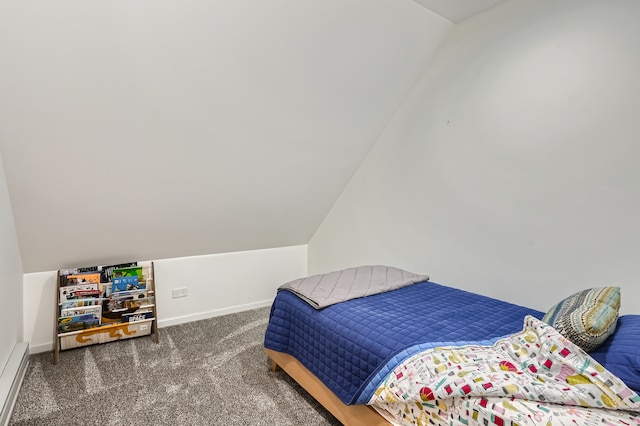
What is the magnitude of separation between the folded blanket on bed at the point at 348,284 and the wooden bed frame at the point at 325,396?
0.39 metres

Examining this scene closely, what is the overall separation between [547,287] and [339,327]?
Answer: 50.2 inches

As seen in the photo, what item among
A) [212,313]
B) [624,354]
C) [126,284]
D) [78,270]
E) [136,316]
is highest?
[624,354]

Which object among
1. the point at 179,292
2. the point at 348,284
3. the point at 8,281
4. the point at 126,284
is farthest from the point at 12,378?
the point at 348,284

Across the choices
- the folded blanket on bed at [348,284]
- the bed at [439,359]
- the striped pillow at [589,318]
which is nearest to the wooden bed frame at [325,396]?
the bed at [439,359]

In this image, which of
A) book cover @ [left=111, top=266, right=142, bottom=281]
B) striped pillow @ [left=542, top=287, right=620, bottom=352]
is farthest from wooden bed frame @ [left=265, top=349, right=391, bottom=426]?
book cover @ [left=111, top=266, right=142, bottom=281]

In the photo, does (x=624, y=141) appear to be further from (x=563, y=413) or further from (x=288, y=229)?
(x=288, y=229)

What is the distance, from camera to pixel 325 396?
6.50 ft

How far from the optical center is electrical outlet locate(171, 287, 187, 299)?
10.8 feet

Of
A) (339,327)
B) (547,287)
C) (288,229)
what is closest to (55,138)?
(339,327)

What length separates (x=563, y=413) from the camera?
1.19 m

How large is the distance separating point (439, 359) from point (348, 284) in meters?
1.05

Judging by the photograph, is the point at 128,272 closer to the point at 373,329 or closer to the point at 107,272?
the point at 107,272

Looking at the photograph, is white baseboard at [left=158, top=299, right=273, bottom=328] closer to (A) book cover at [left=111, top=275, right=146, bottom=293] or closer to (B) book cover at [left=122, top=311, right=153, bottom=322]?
(B) book cover at [left=122, top=311, right=153, bottom=322]

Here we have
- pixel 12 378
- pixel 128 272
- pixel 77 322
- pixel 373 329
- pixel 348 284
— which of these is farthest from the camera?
pixel 128 272
